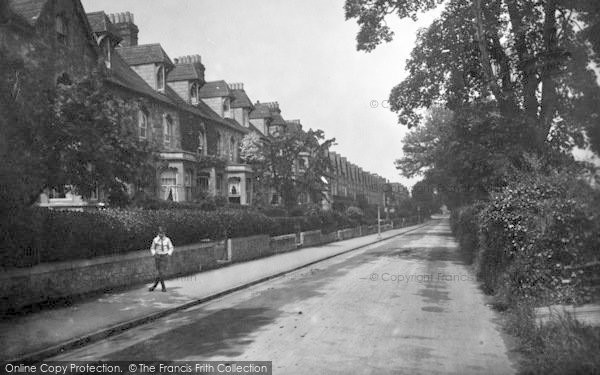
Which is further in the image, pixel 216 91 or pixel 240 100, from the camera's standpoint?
pixel 240 100

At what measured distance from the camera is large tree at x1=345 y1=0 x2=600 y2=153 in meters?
15.4

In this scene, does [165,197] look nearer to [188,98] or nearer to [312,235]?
[188,98]

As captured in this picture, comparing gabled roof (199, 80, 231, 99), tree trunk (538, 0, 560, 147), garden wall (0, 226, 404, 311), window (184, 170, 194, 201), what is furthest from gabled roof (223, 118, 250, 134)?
tree trunk (538, 0, 560, 147)

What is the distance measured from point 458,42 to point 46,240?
16.8 m

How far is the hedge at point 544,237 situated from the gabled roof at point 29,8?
1718 centimetres

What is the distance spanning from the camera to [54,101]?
36.6ft

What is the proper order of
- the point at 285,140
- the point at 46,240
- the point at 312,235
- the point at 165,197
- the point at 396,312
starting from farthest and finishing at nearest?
the point at 312,235 → the point at 285,140 → the point at 165,197 → the point at 46,240 → the point at 396,312

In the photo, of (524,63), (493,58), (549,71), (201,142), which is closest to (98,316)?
(549,71)

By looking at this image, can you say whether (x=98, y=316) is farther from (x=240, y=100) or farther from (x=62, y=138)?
(x=240, y=100)

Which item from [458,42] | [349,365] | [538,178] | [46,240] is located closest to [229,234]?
[46,240]

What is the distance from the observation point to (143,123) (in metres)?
26.8

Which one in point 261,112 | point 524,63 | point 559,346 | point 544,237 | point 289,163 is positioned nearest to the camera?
point 559,346

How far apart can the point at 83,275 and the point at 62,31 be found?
1206cm

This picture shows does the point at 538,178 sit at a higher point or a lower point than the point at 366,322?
higher
